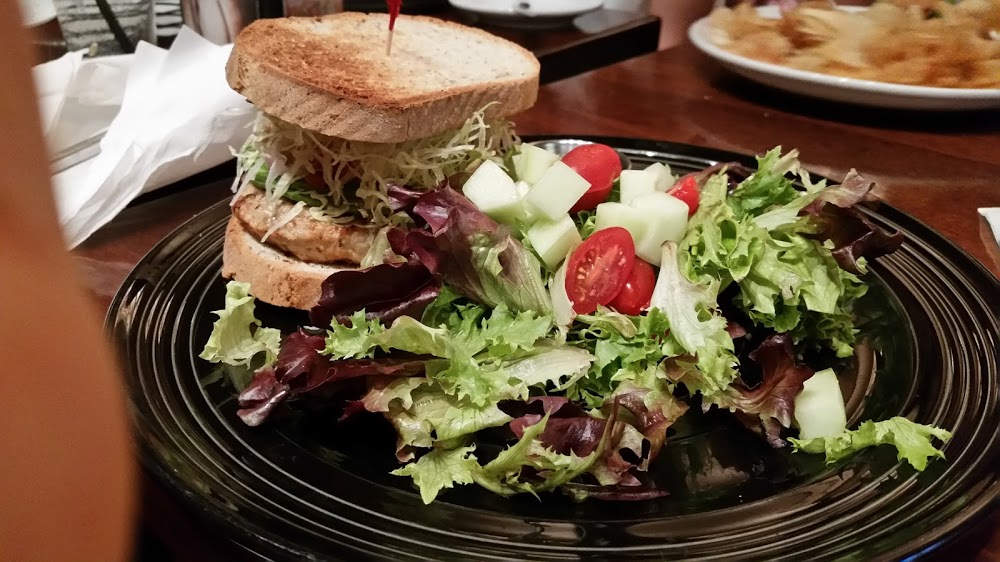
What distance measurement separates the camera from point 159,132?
76.2 inches

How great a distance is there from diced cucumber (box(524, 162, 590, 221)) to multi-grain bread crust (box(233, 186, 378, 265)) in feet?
1.18

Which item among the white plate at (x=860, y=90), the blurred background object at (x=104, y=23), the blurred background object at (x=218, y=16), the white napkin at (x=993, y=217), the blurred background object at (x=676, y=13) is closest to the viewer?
the white napkin at (x=993, y=217)

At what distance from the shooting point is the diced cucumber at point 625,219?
144 centimetres

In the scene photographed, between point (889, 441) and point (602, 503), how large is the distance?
399mm

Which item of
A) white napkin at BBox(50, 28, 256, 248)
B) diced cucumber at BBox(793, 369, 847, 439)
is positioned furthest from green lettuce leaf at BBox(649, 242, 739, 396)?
white napkin at BBox(50, 28, 256, 248)

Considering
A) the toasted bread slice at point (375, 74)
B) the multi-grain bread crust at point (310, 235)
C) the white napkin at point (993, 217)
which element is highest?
the toasted bread slice at point (375, 74)

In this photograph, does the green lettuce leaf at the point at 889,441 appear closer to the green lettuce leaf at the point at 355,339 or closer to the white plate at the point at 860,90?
the green lettuce leaf at the point at 355,339

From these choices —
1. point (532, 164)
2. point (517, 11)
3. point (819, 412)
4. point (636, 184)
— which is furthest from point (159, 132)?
point (517, 11)

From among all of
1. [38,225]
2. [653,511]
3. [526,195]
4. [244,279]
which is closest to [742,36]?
[526,195]

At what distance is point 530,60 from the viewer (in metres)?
1.98

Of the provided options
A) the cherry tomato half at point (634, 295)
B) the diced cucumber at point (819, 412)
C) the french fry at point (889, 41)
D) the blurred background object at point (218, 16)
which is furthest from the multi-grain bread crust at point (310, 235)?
the french fry at point (889, 41)

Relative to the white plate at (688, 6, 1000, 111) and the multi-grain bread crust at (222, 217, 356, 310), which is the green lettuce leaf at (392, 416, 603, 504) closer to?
the multi-grain bread crust at (222, 217, 356, 310)

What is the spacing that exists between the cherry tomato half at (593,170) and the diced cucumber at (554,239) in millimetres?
149

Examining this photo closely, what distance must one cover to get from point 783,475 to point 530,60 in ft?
4.19
